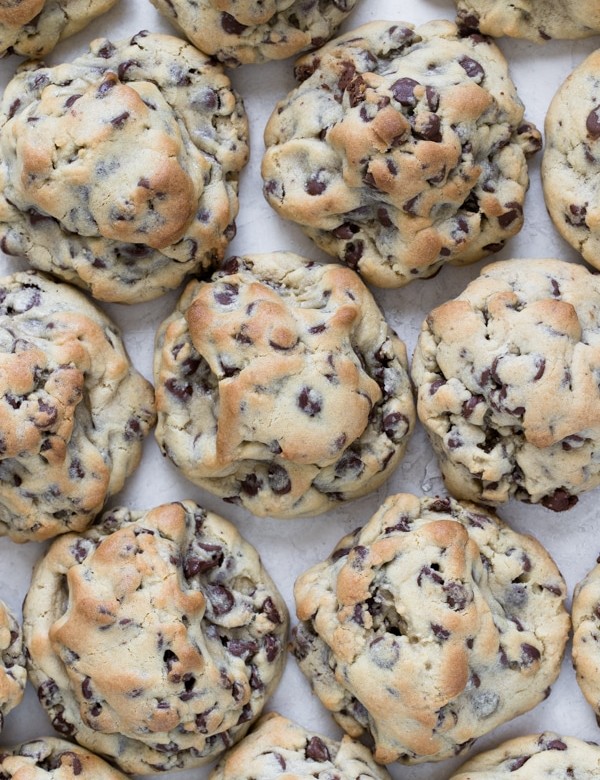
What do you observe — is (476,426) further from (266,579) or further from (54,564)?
(54,564)

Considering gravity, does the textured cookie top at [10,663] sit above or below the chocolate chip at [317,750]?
above

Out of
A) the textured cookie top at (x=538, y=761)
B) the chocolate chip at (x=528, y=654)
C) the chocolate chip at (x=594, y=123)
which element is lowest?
the textured cookie top at (x=538, y=761)

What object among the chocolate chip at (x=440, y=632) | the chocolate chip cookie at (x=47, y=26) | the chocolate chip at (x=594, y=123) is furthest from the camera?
the chocolate chip cookie at (x=47, y=26)

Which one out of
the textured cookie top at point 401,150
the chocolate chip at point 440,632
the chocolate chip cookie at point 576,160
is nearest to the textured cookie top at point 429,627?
the chocolate chip at point 440,632

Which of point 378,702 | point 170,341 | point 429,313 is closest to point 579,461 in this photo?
point 429,313

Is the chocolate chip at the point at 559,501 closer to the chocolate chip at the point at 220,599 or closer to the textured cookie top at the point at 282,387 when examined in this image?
the textured cookie top at the point at 282,387

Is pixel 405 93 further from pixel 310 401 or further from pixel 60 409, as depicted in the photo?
pixel 60 409

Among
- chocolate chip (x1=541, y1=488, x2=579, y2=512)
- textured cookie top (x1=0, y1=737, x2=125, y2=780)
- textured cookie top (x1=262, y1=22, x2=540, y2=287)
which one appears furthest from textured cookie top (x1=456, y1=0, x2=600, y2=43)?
textured cookie top (x1=0, y1=737, x2=125, y2=780)

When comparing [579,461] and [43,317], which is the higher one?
[43,317]
